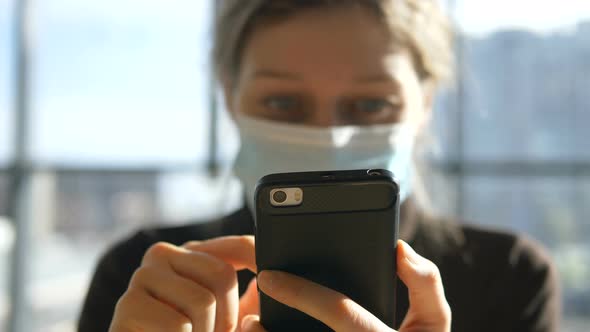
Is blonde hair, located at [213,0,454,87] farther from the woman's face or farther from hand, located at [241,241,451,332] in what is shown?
hand, located at [241,241,451,332]

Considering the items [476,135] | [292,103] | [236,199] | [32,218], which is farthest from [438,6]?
[32,218]

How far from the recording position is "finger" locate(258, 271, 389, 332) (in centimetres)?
36

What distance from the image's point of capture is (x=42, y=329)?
251cm

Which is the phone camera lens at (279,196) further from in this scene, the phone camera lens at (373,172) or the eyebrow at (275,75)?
the eyebrow at (275,75)

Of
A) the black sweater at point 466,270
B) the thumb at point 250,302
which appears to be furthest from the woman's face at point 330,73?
the thumb at point 250,302

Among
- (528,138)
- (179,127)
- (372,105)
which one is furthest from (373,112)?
(528,138)

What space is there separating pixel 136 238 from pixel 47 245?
2144 mm

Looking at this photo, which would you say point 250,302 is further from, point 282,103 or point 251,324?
point 282,103

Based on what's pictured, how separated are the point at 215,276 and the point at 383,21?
0.37 meters

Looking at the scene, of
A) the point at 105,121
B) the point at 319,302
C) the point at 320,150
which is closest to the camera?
the point at 319,302

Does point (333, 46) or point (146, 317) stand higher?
point (333, 46)

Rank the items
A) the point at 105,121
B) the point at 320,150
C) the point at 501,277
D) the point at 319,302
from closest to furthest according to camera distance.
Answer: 1. the point at 319,302
2. the point at 320,150
3. the point at 501,277
4. the point at 105,121

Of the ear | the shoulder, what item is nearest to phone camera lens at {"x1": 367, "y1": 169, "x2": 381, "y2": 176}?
the shoulder

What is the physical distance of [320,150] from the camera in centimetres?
58
